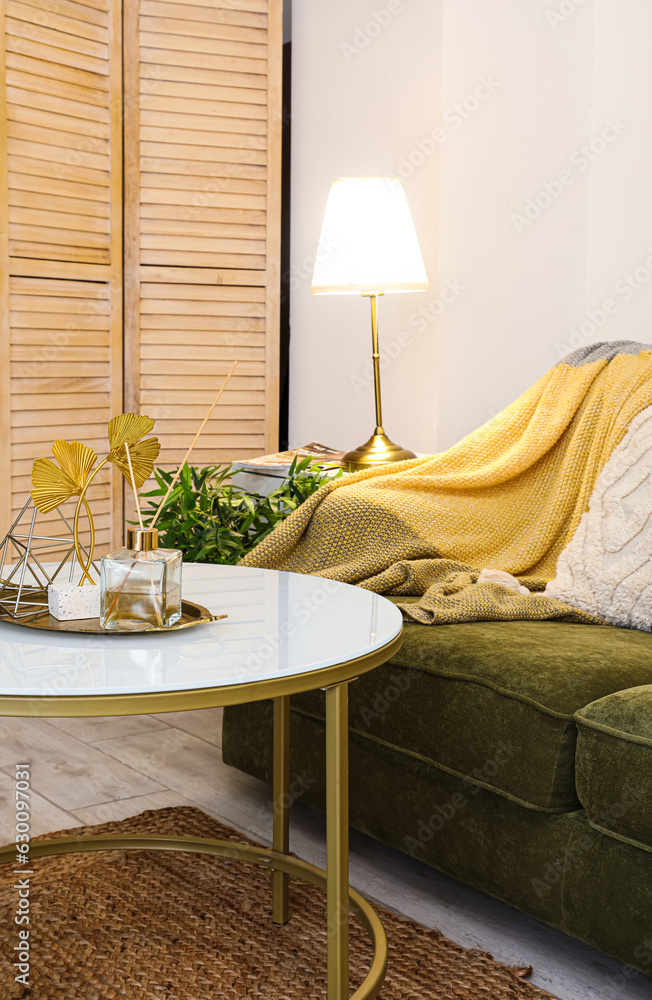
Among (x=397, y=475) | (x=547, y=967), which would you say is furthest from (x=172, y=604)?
(x=397, y=475)

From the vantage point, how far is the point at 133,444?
1243 millimetres

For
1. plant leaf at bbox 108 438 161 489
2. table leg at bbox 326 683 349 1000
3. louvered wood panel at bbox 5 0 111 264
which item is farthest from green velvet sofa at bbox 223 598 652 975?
louvered wood panel at bbox 5 0 111 264

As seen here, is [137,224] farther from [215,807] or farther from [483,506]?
[215,807]

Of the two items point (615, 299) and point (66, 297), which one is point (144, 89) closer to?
point (66, 297)

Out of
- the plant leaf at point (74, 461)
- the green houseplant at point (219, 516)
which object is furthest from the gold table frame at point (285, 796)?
the green houseplant at point (219, 516)

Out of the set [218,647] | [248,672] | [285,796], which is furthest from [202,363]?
[248,672]

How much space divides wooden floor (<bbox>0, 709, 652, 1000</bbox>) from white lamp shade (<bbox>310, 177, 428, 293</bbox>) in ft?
3.60

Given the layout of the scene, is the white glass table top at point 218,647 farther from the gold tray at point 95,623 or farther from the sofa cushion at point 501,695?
the sofa cushion at point 501,695

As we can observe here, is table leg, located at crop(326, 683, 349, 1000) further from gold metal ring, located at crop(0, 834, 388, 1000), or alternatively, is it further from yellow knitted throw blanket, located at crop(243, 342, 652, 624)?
yellow knitted throw blanket, located at crop(243, 342, 652, 624)

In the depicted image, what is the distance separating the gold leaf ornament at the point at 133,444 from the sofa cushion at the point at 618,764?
0.63 m

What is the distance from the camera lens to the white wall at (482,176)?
242cm

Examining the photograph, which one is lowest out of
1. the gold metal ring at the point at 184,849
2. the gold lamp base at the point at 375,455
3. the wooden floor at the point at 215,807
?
the wooden floor at the point at 215,807

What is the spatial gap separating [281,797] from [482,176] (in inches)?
72.9

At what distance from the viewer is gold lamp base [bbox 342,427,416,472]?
2.39 meters
